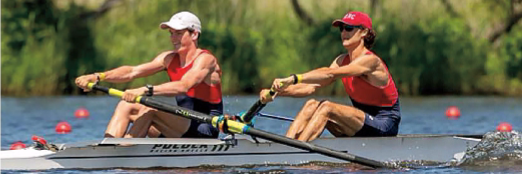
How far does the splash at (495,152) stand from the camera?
13492 mm

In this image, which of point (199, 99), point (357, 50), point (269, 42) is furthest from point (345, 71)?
point (269, 42)

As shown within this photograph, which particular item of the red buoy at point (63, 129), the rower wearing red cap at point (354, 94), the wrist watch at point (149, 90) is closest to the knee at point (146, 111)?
the wrist watch at point (149, 90)

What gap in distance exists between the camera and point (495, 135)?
13758 mm

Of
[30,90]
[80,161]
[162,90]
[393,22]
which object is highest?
[393,22]

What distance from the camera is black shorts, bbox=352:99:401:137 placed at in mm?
12922

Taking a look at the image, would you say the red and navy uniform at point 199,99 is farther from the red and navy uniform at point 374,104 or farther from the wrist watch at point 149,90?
the red and navy uniform at point 374,104

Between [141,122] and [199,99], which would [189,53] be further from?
[141,122]

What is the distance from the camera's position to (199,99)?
12.9 m

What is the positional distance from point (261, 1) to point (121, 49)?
3.98 m

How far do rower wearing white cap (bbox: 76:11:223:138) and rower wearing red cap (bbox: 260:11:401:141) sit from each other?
741 millimetres

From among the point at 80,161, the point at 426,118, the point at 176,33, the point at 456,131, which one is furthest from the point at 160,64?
the point at 426,118

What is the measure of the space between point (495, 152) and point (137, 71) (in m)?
4.17

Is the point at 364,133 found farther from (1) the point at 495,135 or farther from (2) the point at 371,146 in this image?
(1) the point at 495,135

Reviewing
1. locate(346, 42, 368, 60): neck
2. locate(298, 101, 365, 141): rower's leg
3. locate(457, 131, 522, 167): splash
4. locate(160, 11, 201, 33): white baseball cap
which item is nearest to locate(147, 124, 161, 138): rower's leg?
locate(160, 11, 201, 33): white baseball cap
